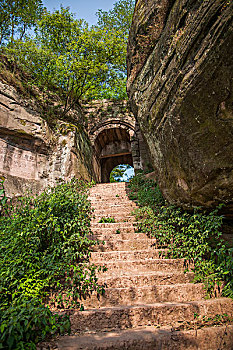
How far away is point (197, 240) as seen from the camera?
11.4 feet

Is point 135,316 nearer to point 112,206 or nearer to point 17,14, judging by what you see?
point 112,206

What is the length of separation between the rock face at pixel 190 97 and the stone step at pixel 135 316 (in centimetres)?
170

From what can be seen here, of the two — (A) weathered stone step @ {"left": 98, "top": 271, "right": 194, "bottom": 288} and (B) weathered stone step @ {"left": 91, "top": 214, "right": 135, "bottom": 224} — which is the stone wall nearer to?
(B) weathered stone step @ {"left": 91, "top": 214, "right": 135, "bottom": 224}

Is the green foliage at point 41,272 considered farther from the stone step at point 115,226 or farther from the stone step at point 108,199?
the stone step at point 108,199

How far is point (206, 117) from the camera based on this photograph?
290cm

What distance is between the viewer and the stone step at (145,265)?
10.5 ft

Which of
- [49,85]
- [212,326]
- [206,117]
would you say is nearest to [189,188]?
[206,117]

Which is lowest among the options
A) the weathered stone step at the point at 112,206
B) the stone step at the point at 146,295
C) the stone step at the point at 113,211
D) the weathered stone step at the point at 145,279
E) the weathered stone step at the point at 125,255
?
the stone step at the point at 146,295

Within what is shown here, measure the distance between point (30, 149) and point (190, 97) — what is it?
5786mm

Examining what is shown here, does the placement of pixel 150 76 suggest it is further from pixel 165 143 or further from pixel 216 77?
pixel 216 77

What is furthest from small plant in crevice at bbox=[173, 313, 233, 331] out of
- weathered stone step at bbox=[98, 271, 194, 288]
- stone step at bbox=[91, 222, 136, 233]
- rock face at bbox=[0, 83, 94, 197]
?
rock face at bbox=[0, 83, 94, 197]

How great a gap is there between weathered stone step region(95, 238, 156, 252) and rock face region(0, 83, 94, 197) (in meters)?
3.59

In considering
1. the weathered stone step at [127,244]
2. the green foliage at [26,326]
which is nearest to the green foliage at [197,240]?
the weathered stone step at [127,244]

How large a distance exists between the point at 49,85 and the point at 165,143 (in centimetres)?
716
